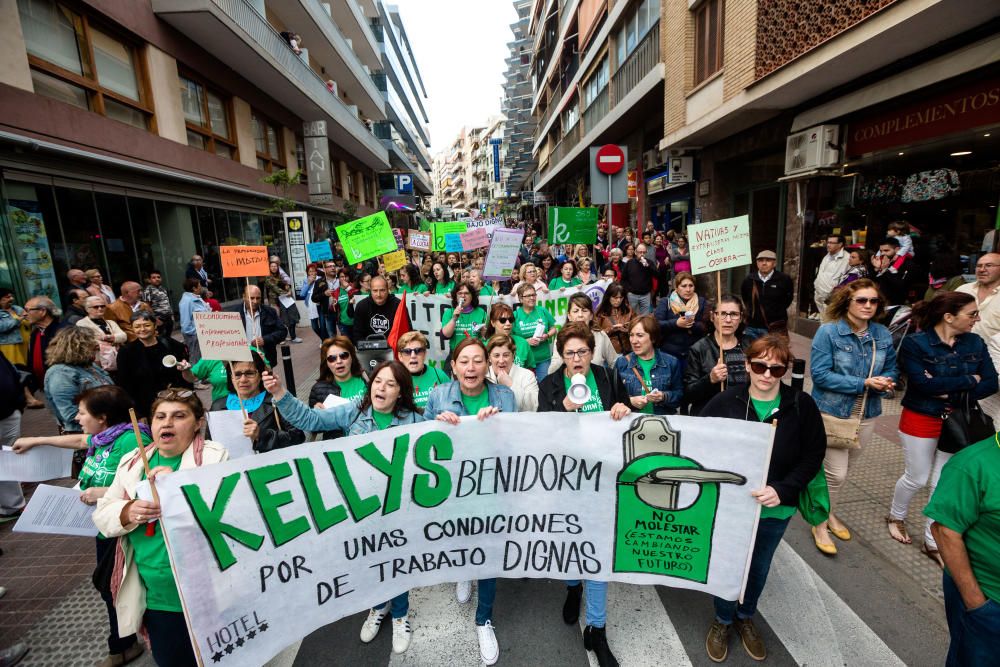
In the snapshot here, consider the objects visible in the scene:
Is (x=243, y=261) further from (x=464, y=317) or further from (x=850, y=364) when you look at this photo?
(x=850, y=364)

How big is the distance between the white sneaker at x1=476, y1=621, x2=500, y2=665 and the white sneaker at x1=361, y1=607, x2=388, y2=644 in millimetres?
632

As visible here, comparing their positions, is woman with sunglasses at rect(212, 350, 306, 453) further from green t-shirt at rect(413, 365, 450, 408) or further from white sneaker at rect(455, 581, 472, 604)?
white sneaker at rect(455, 581, 472, 604)

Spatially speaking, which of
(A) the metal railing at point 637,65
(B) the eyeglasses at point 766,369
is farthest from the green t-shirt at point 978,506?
(A) the metal railing at point 637,65

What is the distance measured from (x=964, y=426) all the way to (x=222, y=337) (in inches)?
196

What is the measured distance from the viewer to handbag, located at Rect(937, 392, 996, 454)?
3260 mm

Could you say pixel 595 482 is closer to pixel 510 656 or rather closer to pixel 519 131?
pixel 510 656

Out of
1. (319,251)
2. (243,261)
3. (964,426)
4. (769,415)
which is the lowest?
(964,426)

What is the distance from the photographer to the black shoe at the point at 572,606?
10.0 ft

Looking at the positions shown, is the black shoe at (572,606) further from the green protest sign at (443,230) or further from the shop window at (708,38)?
the shop window at (708,38)

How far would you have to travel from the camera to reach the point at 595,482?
2764 millimetres

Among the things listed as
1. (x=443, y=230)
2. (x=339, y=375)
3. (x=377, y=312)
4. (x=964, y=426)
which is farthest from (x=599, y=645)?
(x=443, y=230)

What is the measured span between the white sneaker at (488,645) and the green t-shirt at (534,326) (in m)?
3.05

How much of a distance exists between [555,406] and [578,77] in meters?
25.3

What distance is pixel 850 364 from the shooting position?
12.0 feet
